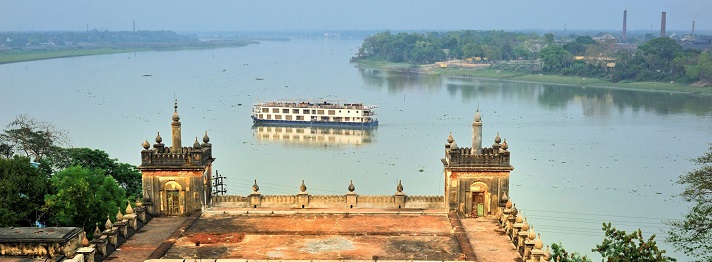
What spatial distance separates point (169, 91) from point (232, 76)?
28622 mm

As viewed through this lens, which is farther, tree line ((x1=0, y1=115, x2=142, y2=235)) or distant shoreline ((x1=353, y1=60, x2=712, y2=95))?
distant shoreline ((x1=353, y1=60, x2=712, y2=95))

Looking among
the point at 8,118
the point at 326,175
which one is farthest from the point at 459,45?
the point at 326,175

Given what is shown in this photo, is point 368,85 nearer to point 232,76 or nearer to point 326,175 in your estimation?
point 232,76

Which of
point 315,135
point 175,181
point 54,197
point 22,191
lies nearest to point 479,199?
point 175,181

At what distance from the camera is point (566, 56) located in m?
140

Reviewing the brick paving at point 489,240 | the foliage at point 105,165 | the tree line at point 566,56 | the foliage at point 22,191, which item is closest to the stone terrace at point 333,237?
the brick paving at point 489,240

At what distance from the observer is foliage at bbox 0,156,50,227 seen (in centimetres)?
3002

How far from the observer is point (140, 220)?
984 inches

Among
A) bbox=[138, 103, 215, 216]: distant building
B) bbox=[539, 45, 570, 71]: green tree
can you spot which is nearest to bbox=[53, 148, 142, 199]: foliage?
bbox=[138, 103, 215, 216]: distant building

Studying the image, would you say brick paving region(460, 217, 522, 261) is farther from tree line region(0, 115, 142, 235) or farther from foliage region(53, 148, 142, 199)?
foliage region(53, 148, 142, 199)

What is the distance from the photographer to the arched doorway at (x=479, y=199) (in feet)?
85.6

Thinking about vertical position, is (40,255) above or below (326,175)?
above

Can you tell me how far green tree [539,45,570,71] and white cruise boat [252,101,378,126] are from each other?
203ft

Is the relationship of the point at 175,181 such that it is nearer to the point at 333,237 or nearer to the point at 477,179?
the point at 333,237
